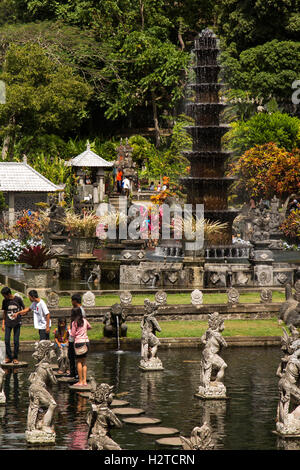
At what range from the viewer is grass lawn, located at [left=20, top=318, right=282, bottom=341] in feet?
94.2

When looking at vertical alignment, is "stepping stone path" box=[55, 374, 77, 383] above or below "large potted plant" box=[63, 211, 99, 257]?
below

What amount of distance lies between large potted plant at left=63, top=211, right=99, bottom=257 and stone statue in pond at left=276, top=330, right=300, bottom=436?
22.0 meters

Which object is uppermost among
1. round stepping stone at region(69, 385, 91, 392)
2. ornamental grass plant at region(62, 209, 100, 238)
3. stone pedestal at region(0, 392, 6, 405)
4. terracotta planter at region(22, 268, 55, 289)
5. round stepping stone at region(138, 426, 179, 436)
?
ornamental grass plant at region(62, 209, 100, 238)

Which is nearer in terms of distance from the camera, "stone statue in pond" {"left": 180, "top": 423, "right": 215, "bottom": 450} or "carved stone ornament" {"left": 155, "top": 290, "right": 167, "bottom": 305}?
"stone statue in pond" {"left": 180, "top": 423, "right": 215, "bottom": 450}

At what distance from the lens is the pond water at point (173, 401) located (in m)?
18.8

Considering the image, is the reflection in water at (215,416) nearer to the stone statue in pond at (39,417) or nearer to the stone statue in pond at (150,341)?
the stone statue in pond at (39,417)

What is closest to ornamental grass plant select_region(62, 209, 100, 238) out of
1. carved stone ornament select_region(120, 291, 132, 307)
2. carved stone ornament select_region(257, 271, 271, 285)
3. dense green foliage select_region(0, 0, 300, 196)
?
carved stone ornament select_region(257, 271, 271, 285)

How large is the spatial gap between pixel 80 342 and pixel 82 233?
19.7 meters

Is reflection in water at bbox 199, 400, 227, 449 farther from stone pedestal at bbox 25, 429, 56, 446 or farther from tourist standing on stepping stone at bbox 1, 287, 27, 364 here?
tourist standing on stepping stone at bbox 1, 287, 27, 364

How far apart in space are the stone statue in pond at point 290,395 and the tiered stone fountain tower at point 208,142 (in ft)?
74.8

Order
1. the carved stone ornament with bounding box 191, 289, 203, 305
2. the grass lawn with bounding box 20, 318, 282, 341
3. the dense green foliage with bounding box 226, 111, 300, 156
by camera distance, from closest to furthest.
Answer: the grass lawn with bounding box 20, 318, 282, 341 < the carved stone ornament with bounding box 191, 289, 203, 305 < the dense green foliage with bounding box 226, 111, 300, 156

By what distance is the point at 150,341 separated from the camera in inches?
974
